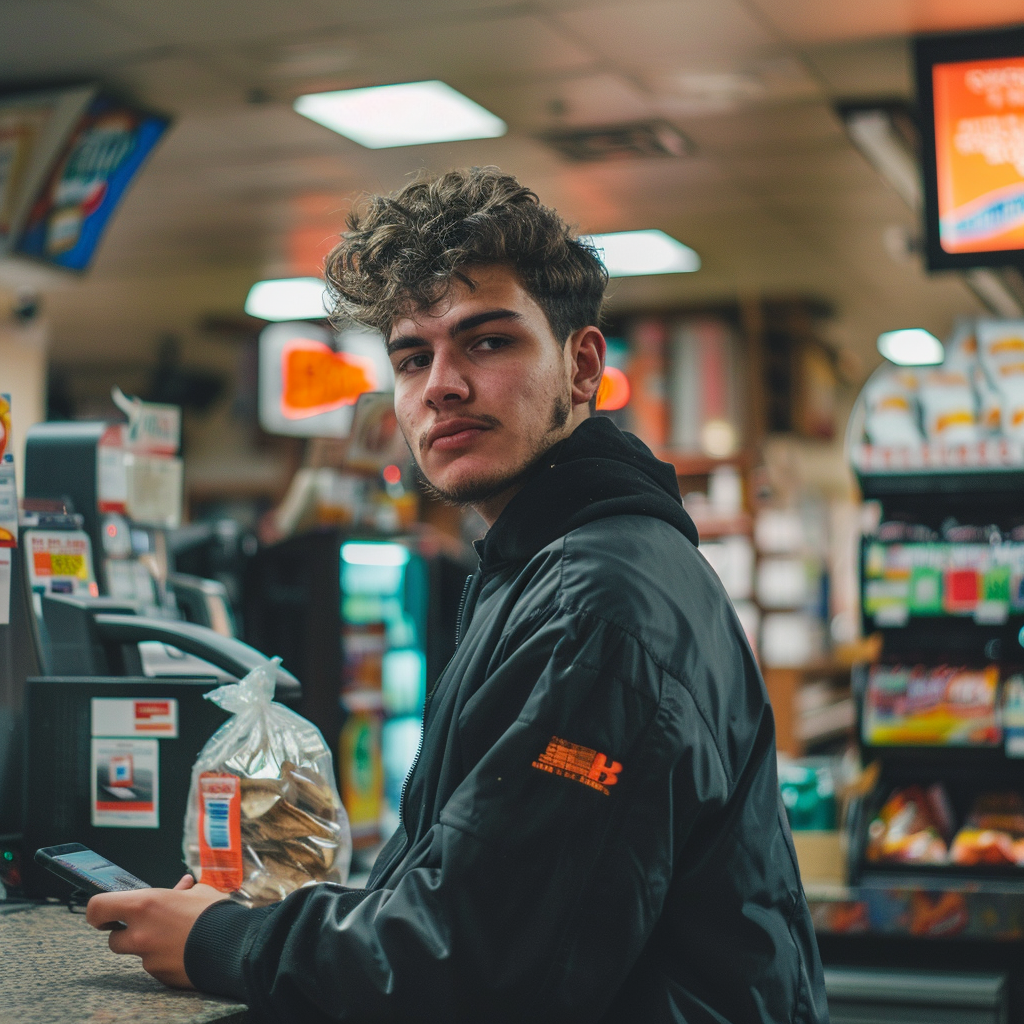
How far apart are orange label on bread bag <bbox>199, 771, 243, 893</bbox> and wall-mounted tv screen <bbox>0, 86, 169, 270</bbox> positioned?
376 centimetres

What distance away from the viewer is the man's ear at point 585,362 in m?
1.64

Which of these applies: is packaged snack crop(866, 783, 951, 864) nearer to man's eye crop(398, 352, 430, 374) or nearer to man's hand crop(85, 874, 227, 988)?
man's eye crop(398, 352, 430, 374)

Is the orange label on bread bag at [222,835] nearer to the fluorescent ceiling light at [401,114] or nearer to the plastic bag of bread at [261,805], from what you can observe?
the plastic bag of bread at [261,805]

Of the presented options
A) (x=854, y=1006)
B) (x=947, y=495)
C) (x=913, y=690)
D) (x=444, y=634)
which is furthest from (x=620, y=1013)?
Result: (x=444, y=634)

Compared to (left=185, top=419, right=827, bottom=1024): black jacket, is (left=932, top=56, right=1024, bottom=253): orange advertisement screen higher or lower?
higher

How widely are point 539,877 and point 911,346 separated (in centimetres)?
957

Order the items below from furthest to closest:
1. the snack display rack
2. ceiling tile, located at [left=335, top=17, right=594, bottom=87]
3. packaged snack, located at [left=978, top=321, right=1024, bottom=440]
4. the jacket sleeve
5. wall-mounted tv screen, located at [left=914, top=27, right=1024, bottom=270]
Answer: ceiling tile, located at [left=335, top=17, right=594, bottom=87] < wall-mounted tv screen, located at [left=914, top=27, right=1024, bottom=270] < packaged snack, located at [left=978, top=321, right=1024, bottom=440] < the snack display rack < the jacket sleeve

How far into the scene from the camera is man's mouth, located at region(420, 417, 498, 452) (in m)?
1.52

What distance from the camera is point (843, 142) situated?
5625 millimetres

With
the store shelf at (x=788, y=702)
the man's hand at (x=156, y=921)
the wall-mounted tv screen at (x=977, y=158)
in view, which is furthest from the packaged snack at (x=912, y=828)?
the store shelf at (x=788, y=702)

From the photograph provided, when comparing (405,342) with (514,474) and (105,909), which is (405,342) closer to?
(514,474)

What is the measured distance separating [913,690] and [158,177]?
4.37 m

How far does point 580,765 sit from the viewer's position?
3.88ft

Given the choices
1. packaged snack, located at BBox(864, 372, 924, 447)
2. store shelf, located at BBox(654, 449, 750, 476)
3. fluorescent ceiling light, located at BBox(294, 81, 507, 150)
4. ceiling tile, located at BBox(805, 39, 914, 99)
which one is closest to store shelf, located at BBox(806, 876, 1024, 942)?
packaged snack, located at BBox(864, 372, 924, 447)
